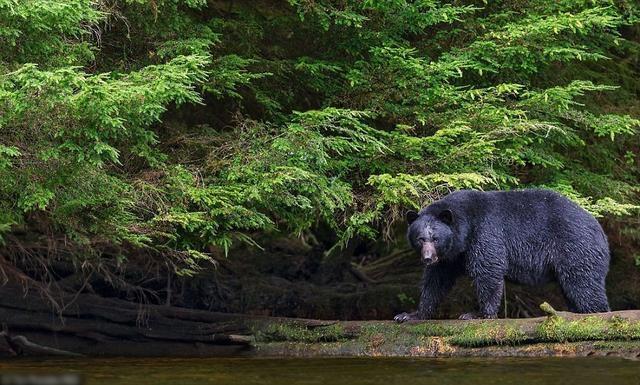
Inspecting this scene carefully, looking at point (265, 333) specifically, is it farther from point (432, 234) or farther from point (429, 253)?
point (432, 234)

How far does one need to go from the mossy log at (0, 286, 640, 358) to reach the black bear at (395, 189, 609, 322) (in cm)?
51

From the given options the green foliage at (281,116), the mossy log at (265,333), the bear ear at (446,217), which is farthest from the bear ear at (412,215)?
the mossy log at (265,333)

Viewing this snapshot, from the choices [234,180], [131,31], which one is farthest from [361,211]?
[131,31]

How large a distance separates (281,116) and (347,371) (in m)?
3.91

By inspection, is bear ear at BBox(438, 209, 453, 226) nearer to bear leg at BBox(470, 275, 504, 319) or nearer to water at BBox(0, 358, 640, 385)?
bear leg at BBox(470, 275, 504, 319)

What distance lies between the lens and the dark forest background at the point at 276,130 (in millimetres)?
7363

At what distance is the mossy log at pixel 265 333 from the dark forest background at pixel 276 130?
325 millimetres

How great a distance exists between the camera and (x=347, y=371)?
692 centimetres

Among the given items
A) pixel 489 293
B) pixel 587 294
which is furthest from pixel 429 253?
pixel 587 294

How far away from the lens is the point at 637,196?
11977 mm

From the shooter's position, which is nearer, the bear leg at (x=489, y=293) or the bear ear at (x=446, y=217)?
the bear ear at (x=446, y=217)

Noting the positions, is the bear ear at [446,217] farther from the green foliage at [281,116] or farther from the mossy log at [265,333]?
the mossy log at [265,333]

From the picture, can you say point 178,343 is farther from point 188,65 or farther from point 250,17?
point 250,17

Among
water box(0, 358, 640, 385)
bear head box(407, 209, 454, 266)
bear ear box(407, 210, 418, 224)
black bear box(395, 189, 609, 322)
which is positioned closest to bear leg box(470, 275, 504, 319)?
black bear box(395, 189, 609, 322)
